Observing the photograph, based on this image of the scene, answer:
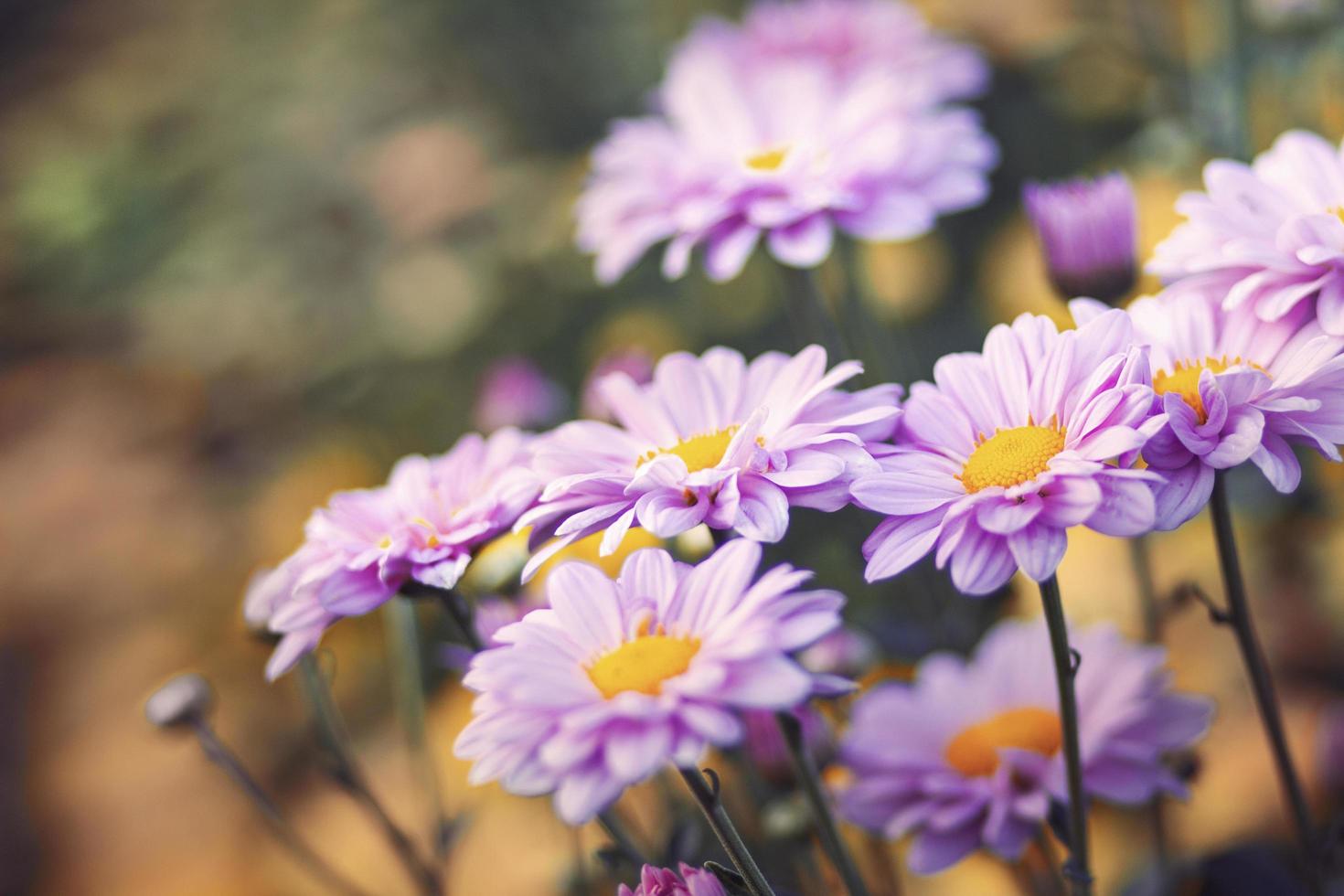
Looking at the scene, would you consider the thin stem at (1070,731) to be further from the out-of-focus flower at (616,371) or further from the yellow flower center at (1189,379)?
the out-of-focus flower at (616,371)

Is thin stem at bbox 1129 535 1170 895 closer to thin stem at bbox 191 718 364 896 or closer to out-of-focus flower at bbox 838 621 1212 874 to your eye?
out-of-focus flower at bbox 838 621 1212 874

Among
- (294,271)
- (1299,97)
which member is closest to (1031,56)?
(1299,97)

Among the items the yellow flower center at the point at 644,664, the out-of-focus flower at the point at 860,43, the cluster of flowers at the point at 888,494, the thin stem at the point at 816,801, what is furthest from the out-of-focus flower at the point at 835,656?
the out-of-focus flower at the point at 860,43

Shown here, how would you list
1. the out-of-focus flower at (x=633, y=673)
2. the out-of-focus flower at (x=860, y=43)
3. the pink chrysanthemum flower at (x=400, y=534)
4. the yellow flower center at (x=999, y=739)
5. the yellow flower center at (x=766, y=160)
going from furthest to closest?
the out-of-focus flower at (x=860, y=43) < the yellow flower center at (x=766, y=160) < the yellow flower center at (x=999, y=739) < the pink chrysanthemum flower at (x=400, y=534) < the out-of-focus flower at (x=633, y=673)

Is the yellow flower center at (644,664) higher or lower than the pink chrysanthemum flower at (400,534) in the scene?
lower

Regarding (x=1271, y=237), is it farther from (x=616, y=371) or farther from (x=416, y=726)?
(x=416, y=726)

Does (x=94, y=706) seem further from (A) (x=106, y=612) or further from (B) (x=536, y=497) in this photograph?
(B) (x=536, y=497)
